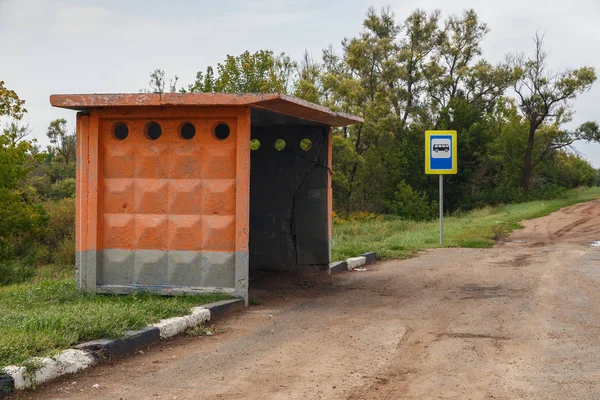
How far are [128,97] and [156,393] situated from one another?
4.77 m

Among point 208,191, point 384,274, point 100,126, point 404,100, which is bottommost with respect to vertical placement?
point 384,274

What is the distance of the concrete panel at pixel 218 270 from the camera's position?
374 inches

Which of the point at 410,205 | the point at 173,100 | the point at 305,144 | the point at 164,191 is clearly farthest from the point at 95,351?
the point at 410,205

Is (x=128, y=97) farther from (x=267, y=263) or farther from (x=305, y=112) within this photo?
(x=267, y=263)

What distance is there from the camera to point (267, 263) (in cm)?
1271

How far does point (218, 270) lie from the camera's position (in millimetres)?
9531

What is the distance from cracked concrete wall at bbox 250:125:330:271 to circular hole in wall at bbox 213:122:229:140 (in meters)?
2.69

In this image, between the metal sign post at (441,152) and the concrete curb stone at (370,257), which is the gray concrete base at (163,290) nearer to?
the concrete curb stone at (370,257)

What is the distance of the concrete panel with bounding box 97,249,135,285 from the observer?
31.8ft

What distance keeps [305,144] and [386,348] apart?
6006 mm

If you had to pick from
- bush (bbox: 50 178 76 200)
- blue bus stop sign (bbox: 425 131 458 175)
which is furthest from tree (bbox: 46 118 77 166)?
blue bus stop sign (bbox: 425 131 458 175)

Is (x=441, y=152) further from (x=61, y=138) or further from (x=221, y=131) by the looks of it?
(x=61, y=138)

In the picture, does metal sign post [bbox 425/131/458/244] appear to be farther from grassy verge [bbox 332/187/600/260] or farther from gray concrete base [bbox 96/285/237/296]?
gray concrete base [bbox 96/285/237/296]

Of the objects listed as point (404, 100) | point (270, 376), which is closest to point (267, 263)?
point (270, 376)
